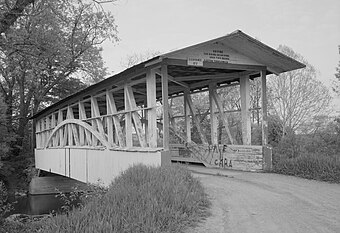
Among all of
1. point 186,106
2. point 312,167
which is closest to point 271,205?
point 312,167

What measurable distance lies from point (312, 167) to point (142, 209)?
6.25m

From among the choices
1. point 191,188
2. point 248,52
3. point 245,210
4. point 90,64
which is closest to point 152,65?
point 248,52

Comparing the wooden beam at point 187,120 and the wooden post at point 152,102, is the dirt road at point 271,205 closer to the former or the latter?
the wooden post at point 152,102

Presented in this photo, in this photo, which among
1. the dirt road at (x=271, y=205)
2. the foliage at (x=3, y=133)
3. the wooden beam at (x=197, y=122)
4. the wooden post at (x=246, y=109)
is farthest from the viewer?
the foliage at (x=3, y=133)

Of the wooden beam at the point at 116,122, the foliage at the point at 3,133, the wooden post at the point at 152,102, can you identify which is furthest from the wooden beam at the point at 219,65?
the foliage at the point at 3,133

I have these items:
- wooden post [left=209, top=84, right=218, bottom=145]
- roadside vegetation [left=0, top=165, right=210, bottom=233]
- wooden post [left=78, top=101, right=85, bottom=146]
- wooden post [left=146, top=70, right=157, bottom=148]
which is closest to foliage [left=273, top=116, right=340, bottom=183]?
wooden post [left=209, top=84, right=218, bottom=145]

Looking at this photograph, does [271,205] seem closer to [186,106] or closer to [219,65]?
[219,65]

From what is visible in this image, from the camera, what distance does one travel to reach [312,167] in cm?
902

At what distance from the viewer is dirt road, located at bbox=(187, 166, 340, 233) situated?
183 inches

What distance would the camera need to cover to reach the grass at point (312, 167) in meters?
8.45

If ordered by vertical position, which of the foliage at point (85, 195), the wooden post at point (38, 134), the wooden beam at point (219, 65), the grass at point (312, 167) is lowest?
the foliage at point (85, 195)

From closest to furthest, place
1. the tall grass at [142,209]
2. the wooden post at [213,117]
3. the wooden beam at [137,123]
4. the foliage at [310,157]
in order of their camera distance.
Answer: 1. the tall grass at [142,209]
2. the foliage at [310,157]
3. the wooden beam at [137,123]
4. the wooden post at [213,117]

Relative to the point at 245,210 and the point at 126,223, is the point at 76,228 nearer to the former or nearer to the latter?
the point at 126,223

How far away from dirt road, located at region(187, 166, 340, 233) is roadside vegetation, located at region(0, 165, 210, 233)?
0.30 meters
